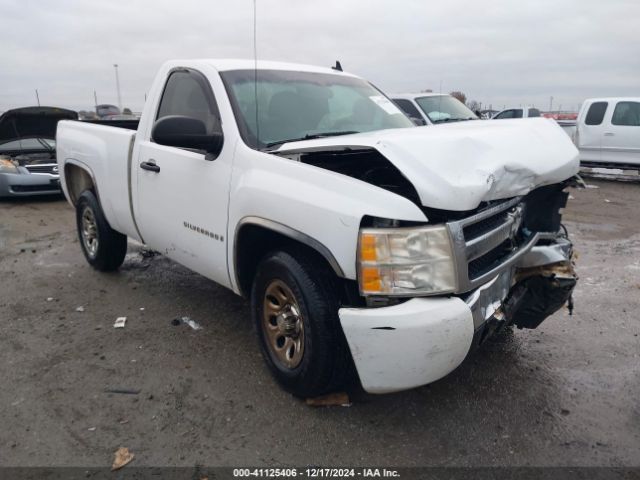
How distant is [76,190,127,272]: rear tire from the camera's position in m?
5.00

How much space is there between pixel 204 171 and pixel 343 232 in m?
1.34

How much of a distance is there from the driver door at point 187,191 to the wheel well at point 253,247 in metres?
0.14

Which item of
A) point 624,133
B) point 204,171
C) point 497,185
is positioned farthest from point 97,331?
point 624,133

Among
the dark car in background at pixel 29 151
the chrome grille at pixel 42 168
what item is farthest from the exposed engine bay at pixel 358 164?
the chrome grille at pixel 42 168

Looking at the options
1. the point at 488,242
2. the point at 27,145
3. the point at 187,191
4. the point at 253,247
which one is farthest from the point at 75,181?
the point at 27,145

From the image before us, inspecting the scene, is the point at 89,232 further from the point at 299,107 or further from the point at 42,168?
the point at 42,168

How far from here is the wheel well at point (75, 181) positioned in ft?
17.6

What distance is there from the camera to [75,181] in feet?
18.4

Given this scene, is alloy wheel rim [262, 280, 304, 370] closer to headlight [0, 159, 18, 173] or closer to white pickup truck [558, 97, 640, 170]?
headlight [0, 159, 18, 173]

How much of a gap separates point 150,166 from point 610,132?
38.2 feet

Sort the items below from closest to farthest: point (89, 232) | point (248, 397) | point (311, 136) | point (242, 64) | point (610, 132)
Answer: point (248, 397) < point (311, 136) < point (242, 64) < point (89, 232) < point (610, 132)

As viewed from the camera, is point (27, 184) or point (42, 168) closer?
point (27, 184)

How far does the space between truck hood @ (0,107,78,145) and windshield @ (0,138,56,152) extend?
0.33 feet

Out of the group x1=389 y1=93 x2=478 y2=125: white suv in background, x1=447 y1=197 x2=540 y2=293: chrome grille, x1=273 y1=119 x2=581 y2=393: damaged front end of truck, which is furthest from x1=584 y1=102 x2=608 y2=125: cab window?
x1=273 y1=119 x2=581 y2=393: damaged front end of truck
